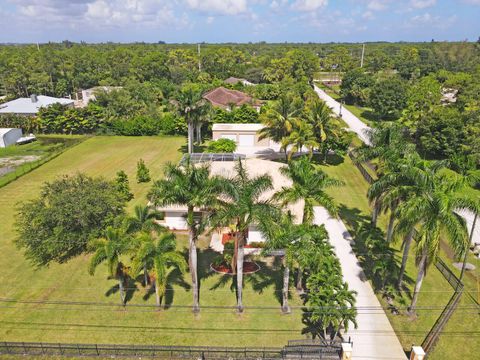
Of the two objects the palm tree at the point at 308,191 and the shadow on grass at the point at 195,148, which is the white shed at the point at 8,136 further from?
the palm tree at the point at 308,191

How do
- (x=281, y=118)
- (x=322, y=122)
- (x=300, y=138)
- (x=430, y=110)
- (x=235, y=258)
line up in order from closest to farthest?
(x=235, y=258)
(x=300, y=138)
(x=281, y=118)
(x=322, y=122)
(x=430, y=110)

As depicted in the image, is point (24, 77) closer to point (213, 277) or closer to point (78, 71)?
point (78, 71)

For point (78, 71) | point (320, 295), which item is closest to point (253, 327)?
point (320, 295)

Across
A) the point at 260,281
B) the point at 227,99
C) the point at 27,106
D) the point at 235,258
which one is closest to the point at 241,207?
the point at 235,258

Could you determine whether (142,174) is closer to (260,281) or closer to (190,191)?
(260,281)

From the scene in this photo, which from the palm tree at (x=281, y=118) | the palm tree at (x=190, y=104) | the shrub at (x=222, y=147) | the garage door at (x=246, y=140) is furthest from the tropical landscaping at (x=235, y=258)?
the garage door at (x=246, y=140)
